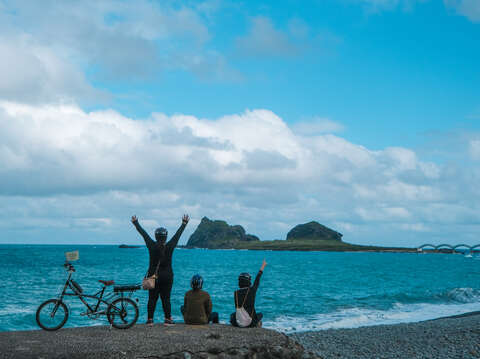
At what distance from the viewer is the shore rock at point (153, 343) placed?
8.13m

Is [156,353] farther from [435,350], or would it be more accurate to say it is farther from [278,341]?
[435,350]

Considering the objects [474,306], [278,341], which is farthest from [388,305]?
[278,341]

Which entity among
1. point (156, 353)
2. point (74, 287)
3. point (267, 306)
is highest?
point (74, 287)

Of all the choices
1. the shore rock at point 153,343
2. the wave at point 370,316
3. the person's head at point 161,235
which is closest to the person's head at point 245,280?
the shore rock at point 153,343

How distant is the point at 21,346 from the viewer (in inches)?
330

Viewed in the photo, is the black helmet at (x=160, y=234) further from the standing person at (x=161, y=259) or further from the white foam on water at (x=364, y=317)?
the white foam on water at (x=364, y=317)

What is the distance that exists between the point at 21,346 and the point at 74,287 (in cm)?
202

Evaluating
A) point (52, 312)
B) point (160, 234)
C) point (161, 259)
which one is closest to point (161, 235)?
point (160, 234)

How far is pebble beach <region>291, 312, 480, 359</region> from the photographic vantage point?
14.0 m

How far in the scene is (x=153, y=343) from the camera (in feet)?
28.8

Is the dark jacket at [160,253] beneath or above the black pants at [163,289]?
above

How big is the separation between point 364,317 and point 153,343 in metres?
21.0

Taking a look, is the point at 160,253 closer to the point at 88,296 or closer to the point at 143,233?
the point at 143,233

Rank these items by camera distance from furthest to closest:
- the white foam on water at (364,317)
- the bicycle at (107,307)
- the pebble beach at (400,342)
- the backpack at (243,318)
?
the white foam on water at (364,317), the pebble beach at (400,342), the backpack at (243,318), the bicycle at (107,307)
